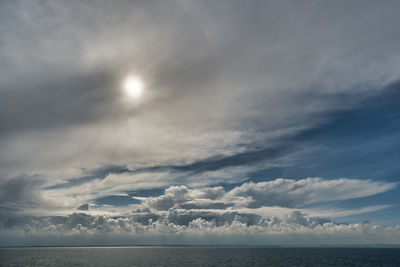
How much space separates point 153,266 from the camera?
7111 inches

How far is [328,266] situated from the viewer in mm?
181250

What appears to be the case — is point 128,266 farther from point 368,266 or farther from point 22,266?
point 368,266

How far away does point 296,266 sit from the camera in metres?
178

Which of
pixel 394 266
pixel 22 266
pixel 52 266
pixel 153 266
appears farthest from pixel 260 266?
pixel 22 266

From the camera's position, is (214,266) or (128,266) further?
(128,266)

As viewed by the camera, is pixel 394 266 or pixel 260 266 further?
pixel 394 266

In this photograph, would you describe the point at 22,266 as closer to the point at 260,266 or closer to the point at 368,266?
the point at 260,266

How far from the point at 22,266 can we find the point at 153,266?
94055 mm

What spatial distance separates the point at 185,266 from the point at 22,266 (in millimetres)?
117393

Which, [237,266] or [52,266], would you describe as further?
[52,266]

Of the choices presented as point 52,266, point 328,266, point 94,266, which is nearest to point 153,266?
point 94,266

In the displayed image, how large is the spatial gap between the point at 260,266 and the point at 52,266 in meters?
153

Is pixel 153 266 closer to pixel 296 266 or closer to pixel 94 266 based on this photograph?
pixel 94 266

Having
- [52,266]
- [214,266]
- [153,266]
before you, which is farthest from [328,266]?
[52,266]
